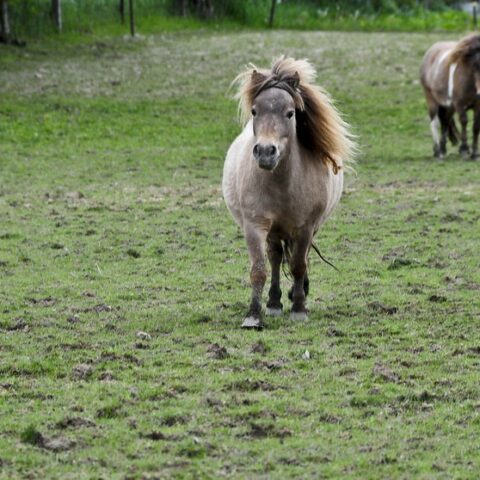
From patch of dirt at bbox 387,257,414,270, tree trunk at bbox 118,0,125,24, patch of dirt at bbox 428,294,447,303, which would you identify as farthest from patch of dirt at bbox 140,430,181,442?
tree trunk at bbox 118,0,125,24

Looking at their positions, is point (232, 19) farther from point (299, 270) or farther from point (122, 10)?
point (299, 270)

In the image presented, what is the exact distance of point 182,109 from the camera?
74.1 ft

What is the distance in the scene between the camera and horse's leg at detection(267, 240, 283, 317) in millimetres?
8516

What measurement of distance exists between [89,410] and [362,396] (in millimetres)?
1438

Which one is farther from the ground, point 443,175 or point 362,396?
point 362,396

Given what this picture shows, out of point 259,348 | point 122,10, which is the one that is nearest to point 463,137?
point 259,348

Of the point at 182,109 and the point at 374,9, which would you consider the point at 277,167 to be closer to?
the point at 182,109

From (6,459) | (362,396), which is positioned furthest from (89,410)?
(362,396)

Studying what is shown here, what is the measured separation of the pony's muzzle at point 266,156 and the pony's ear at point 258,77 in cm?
67

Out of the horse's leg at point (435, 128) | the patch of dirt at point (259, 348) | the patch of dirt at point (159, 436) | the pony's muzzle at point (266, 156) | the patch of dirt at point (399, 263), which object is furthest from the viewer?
the horse's leg at point (435, 128)

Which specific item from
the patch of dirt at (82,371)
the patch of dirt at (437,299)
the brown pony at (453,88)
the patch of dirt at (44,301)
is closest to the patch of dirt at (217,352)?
the patch of dirt at (82,371)

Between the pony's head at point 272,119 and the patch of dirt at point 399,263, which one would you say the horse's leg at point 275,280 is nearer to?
the pony's head at point 272,119

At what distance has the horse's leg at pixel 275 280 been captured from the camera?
27.9ft

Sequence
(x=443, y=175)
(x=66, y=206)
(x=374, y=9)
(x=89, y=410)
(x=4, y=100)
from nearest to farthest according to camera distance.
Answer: (x=89, y=410) < (x=66, y=206) < (x=443, y=175) < (x=4, y=100) < (x=374, y=9)
